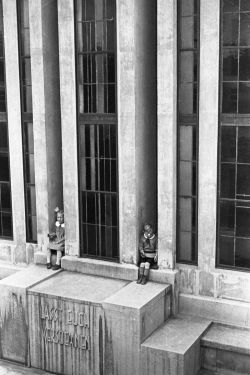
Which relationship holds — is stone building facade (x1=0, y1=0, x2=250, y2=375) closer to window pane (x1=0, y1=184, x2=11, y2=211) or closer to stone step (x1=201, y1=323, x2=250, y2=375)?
stone step (x1=201, y1=323, x2=250, y2=375)

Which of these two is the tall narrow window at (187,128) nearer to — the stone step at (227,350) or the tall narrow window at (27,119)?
the stone step at (227,350)

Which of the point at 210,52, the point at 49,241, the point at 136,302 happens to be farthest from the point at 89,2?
the point at 136,302

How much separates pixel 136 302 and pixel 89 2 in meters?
10.8

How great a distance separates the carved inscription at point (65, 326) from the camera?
19359 millimetres

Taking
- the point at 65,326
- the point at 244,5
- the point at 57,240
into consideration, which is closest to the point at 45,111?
the point at 57,240

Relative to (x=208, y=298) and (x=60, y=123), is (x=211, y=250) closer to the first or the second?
(x=208, y=298)

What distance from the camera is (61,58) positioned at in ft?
69.4

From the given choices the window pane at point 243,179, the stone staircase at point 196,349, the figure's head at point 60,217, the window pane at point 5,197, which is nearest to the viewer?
the stone staircase at point 196,349

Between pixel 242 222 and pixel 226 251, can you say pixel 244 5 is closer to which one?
pixel 242 222

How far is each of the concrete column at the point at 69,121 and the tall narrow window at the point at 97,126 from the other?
9.0 inches

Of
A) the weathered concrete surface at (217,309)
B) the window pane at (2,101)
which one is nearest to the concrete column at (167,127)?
the weathered concrete surface at (217,309)

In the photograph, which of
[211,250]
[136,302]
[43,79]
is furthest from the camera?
[43,79]

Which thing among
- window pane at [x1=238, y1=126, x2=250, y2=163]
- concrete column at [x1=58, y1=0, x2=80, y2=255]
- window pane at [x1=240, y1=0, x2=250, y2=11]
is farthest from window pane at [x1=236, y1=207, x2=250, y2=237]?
window pane at [x1=240, y1=0, x2=250, y2=11]

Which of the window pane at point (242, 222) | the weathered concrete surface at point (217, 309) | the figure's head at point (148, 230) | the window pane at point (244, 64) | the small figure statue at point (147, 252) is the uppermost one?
the window pane at point (244, 64)
